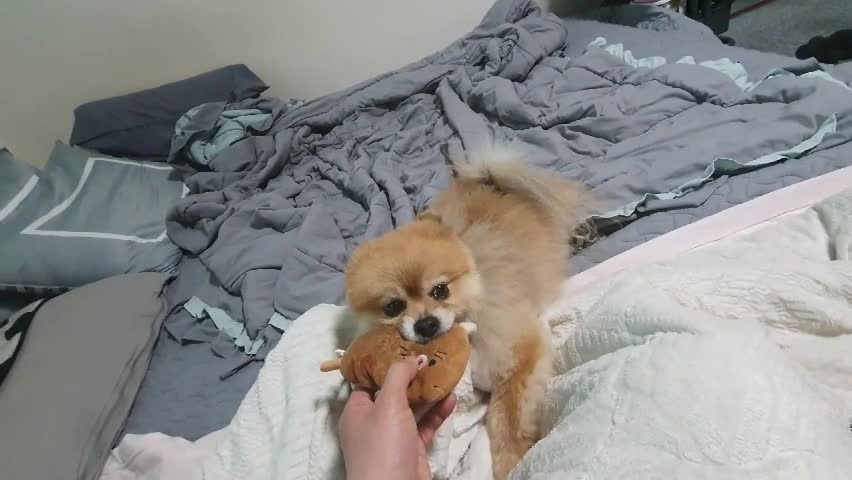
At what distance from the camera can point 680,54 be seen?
184cm

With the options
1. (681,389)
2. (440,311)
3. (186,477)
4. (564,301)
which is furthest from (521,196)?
(186,477)

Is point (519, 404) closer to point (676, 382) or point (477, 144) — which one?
point (676, 382)

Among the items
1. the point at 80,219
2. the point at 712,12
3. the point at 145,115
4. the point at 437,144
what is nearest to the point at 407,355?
the point at 437,144

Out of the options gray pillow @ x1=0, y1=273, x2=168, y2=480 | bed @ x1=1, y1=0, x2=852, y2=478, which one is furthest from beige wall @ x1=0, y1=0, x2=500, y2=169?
gray pillow @ x1=0, y1=273, x2=168, y2=480

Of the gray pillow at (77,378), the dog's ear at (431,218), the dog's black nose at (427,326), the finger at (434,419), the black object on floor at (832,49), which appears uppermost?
the dog's ear at (431,218)

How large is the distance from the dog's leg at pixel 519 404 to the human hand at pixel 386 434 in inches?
6.4

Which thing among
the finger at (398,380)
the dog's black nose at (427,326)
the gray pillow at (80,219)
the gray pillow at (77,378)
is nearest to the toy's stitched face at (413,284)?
the dog's black nose at (427,326)

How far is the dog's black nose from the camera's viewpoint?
90cm

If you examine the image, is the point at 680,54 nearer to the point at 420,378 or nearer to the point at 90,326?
the point at 420,378

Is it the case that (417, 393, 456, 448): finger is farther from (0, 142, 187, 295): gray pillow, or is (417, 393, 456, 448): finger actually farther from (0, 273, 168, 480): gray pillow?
(0, 142, 187, 295): gray pillow

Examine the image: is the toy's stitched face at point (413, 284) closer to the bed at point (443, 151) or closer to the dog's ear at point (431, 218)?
the dog's ear at point (431, 218)

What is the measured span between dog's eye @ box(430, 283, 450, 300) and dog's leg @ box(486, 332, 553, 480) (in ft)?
0.46

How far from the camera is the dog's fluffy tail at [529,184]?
1.18 meters

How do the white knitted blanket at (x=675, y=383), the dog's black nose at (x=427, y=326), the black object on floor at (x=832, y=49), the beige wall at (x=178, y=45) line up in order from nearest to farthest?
the white knitted blanket at (x=675, y=383), the dog's black nose at (x=427, y=326), the beige wall at (x=178, y=45), the black object on floor at (x=832, y=49)
